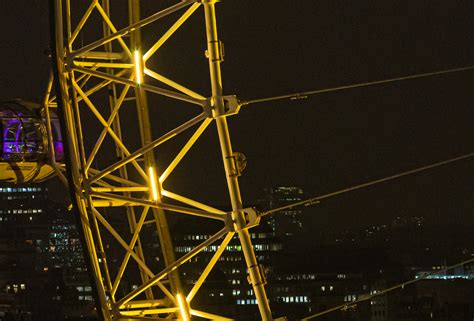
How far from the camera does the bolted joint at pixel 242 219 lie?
13414 mm

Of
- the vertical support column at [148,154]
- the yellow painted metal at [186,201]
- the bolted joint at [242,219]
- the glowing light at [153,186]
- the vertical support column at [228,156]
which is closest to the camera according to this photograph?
the vertical support column at [228,156]

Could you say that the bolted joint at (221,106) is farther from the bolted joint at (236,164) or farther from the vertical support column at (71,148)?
the vertical support column at (71,148)

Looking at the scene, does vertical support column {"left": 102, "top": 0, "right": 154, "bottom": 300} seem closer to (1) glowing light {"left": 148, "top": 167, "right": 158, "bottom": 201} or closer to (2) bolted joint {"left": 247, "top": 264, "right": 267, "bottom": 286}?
(1) glowing light {"left": 148, "top": 167, "right": 158, "bottom": 201}

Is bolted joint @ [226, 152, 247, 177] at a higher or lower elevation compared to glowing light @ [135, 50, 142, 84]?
lower

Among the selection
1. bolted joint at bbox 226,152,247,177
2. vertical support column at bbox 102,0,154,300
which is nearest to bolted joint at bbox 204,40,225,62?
bolted joint at bbox 226,152,247,177

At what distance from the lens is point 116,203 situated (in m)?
14.4

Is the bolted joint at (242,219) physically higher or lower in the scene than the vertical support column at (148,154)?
lower

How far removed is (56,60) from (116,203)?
1375mm

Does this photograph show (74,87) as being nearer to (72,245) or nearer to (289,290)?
(289,290)

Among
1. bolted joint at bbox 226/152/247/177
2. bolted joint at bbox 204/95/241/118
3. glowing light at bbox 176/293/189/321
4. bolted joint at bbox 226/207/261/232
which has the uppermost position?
bolted joint at bbox 204/95/241/118

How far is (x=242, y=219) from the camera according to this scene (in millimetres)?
13461

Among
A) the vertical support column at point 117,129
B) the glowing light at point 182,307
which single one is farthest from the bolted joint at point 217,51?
the glowing light at point 182,307

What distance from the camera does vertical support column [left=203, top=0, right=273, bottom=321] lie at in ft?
43.6

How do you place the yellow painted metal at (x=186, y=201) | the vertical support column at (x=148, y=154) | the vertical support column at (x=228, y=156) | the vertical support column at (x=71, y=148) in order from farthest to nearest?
1. the vertical support column at (x=148, y=154)
2. the yellow painted metal at (x=186, y=201)
3. the vertical support column at (x=71, y=148)
4. the vertical support column at (x=228, y=156)
